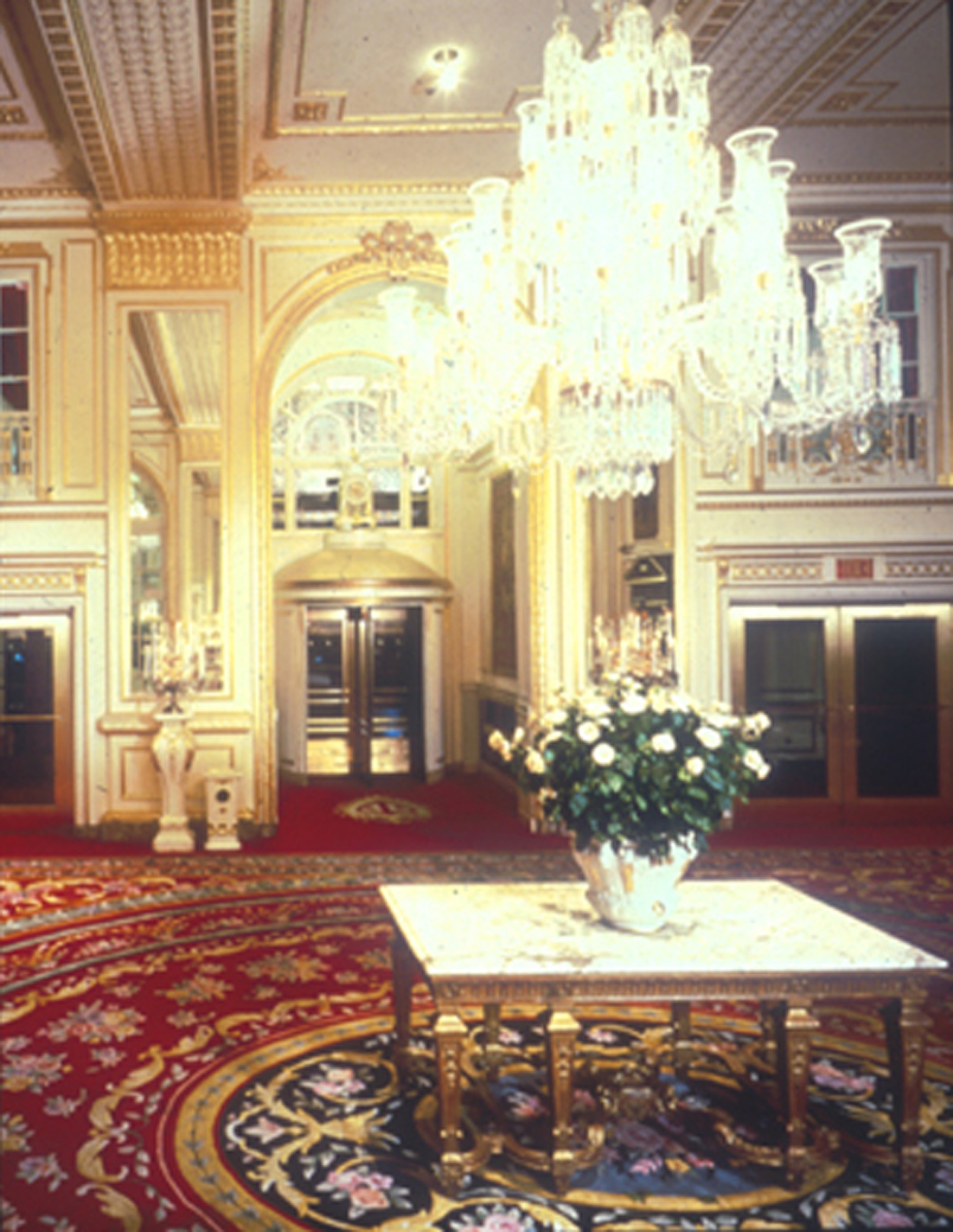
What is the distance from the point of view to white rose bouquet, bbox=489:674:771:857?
114 inches

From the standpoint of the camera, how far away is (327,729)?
10398 millimetres

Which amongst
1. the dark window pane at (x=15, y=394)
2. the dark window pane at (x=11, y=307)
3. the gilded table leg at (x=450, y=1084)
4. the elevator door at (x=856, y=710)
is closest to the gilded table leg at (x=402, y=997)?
the gilded table leg at (x=450, y=1084)

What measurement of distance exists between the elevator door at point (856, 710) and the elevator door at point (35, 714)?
4.61m

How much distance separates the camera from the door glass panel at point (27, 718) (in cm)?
726

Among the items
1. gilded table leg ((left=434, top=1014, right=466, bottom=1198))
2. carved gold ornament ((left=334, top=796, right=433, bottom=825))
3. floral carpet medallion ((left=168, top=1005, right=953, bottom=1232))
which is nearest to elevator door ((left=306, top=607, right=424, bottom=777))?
carved gold ornament ((left=334, top=796, right=433, bottom=825))

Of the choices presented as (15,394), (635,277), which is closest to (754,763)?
(635,277)

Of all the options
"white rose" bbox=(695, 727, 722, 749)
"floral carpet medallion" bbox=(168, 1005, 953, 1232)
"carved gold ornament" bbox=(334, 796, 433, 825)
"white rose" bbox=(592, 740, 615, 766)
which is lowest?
"floral carpet medallion" bbox=(168, 1005, 953, 1232)

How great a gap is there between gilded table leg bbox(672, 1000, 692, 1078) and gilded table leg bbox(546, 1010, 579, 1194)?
0.77 metres

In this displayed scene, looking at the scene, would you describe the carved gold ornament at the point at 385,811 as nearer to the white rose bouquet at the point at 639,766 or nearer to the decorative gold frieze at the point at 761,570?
the decorative gold frieze at the point at 761,570

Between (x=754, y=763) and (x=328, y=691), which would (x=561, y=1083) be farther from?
(x=328, y=691)

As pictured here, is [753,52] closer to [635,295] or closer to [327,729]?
[635,295]

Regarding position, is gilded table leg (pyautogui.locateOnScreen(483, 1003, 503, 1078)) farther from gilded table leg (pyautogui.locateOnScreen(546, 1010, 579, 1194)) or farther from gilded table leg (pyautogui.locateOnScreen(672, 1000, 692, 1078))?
gilded table leg (pyautogui.locateOnScreen(546, 1010, 579, 1194))

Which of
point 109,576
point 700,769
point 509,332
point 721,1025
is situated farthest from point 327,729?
point 700,769

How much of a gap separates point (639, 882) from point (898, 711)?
5.21 metres
